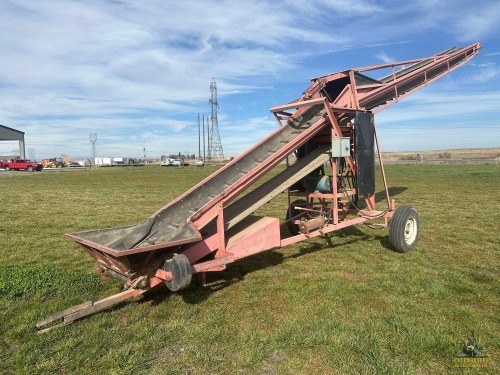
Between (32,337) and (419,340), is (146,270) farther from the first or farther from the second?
(419,340)

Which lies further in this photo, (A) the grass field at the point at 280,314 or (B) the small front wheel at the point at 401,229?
(B) the small front wheel at the point at 401,229

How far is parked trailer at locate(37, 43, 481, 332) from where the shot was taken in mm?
4516

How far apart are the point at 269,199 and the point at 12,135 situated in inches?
2614

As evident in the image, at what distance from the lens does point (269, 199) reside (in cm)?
605

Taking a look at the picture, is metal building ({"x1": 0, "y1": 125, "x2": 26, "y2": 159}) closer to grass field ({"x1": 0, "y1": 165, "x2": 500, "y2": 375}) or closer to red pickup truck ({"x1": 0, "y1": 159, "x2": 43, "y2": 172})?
red pickup truck ({"x1": 0, "y1": 159, "x2": 43, "y2": 172})

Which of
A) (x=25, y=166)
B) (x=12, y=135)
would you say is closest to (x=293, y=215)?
(x=25, y=166)

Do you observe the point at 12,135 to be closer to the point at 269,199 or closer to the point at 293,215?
the point at 293,215

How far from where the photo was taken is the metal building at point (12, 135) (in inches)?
2276

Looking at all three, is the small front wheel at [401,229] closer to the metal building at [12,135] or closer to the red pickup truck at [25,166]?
the red pickup truck at [25,166]

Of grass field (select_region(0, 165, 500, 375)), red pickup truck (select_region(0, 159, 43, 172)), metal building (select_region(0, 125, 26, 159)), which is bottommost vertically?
grass field (select_region(0, 165, 500, 375))

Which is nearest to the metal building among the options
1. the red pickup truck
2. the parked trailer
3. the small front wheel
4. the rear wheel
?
the red pickup truck

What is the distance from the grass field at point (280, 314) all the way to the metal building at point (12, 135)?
60808mm

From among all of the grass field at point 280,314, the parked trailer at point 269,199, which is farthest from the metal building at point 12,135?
the parked trailer at point 269,199

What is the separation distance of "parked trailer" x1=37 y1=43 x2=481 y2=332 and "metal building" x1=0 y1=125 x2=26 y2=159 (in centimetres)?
6406
